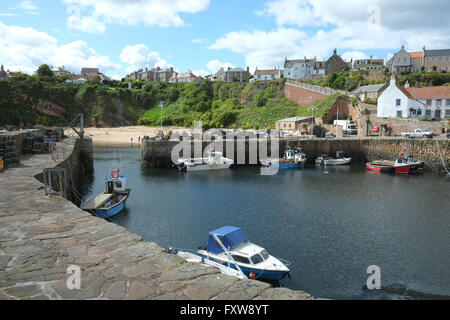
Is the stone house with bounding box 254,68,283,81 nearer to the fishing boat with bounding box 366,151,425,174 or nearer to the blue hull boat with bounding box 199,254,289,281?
A: the fishing boat with bounding box 366,151,425,174

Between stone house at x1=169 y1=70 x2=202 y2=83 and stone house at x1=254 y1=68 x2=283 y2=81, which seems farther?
stone house at x1=169 y1=70 x2=202 y2=83

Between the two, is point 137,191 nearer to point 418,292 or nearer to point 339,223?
point 339,223

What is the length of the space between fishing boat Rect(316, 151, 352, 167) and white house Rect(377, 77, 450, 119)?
519 inches

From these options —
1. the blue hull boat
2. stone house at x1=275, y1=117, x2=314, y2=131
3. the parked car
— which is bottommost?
the blue hull boat

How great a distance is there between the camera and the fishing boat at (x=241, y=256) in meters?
14.5

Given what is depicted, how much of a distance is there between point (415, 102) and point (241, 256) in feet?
164

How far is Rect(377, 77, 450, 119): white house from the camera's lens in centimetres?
5234

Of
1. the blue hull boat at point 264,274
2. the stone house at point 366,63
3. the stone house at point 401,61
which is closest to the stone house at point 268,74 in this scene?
the stone house at point 366,63

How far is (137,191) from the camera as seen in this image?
1238 inches

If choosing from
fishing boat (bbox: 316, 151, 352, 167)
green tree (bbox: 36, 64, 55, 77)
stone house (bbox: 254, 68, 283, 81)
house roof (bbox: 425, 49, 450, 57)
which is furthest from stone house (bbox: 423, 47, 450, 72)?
green tree (bbox: 36, 64, 55, 77)

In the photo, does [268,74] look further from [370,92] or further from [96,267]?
[96,267]

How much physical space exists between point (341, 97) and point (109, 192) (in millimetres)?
47124

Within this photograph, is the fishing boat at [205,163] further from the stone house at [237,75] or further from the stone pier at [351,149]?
the stone house at [237,75]

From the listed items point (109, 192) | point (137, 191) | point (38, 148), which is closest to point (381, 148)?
point (137, 191)
